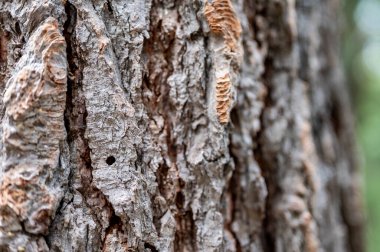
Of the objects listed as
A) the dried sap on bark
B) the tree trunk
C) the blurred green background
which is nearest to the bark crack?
the tree trunk

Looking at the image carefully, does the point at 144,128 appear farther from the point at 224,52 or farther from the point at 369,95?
the point at 369,95

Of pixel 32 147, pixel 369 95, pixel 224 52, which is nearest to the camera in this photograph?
pixel 32 147

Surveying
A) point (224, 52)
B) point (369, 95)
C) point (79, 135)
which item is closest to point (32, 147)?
point (79, 135)

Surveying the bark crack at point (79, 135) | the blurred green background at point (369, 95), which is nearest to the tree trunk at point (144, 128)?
the bark crack at point (79, 135)

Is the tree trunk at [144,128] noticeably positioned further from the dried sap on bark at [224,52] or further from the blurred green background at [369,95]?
the blurred green background at [369,95]

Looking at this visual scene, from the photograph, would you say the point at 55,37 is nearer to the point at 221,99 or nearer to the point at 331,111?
the point at 221,99

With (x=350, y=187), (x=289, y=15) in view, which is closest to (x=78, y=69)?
(x=289, y=15)
